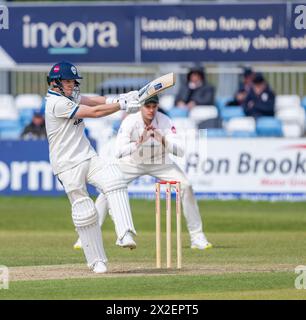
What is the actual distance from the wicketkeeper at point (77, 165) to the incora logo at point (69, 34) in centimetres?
1311

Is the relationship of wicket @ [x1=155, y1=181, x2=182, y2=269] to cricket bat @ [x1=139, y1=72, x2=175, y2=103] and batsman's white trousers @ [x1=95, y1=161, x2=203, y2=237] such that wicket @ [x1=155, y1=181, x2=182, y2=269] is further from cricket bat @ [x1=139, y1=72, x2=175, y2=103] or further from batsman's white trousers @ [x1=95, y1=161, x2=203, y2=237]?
batsman's white trousers @ [x1=95, y1=161, x2=203, y2=237]

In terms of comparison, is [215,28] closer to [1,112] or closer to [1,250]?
[1,112]

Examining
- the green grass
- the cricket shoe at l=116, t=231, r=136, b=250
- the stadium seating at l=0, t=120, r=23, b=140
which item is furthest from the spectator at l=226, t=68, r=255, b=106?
the cricket shoe at l=116, t=231, r=136, b=250

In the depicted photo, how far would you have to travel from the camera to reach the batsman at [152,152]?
15.9 m

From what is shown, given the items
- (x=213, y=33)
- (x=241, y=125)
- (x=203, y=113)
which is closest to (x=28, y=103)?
(x=203, y=113)

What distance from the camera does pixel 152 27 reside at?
25.9 meters

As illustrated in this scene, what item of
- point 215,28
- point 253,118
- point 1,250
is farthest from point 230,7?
point 1,250

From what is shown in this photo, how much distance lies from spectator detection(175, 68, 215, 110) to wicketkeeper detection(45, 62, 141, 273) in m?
12.2

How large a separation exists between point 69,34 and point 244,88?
3925 mm

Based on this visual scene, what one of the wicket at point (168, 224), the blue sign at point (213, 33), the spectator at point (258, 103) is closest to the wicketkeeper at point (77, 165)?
A: the wicket at point (168, 224)

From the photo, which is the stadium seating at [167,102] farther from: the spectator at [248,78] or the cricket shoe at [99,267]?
the cricket shoe at [99,267]

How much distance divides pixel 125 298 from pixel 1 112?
15739mm

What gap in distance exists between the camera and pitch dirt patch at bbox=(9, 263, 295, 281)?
1266cm

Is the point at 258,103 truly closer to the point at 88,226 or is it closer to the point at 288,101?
the point at 288,101
